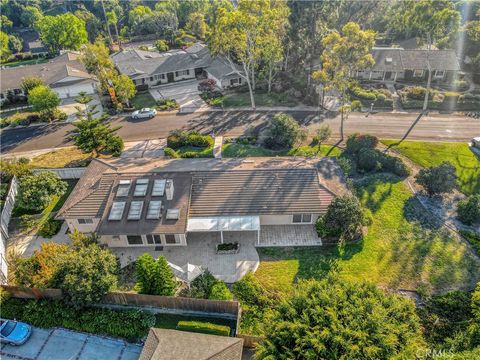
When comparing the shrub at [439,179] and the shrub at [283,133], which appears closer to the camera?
the shrub at [439,179]

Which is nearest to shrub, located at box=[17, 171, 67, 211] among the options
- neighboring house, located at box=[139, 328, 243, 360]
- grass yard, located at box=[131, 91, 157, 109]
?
neighboring house, located at box=[139, 328, 243, 360]

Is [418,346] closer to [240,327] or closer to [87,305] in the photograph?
[240,327]

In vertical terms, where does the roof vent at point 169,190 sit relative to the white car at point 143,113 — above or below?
below

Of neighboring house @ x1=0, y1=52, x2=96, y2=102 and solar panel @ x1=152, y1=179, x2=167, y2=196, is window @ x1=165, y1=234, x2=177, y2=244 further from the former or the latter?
neighboring house @ x1=0, y1=52, x2=96, y2=102

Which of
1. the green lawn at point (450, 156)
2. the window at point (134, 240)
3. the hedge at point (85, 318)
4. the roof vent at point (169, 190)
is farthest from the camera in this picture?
the green lawn at point (450, 156)

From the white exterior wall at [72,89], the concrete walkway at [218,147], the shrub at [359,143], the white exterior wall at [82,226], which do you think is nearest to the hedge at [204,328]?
the white exterior wall at [82,226]

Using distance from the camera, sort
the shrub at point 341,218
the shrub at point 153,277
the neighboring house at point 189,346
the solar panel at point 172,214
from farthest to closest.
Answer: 1. the solar panel at point 172,214
2. the shrub at point 341,218
3. the shrub at point 153,277
4. the neighboring house at point 189,346

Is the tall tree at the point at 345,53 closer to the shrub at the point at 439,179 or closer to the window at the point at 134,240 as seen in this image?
the shrub at the point at 439,179
